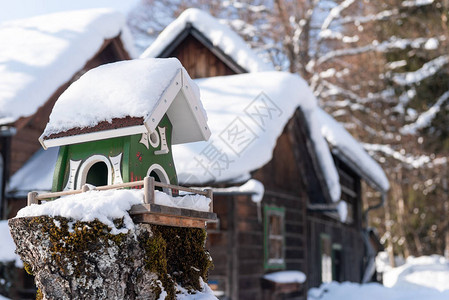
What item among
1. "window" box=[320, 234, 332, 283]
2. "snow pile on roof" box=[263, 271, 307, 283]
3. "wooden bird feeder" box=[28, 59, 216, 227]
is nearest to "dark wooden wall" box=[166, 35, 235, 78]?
"snow pile on roof" box=[263, 271, 307, 283]

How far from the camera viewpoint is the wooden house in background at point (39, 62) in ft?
34.8

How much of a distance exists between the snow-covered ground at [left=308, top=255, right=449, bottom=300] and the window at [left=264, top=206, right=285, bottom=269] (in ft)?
7.39

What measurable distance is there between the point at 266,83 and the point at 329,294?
530 cm

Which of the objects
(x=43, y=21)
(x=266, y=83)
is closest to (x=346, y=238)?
(x=266, y=83)

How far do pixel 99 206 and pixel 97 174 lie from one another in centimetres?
111

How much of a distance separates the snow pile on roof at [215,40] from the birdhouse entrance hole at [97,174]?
6821 millimetres

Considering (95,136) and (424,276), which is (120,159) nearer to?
(95,136)

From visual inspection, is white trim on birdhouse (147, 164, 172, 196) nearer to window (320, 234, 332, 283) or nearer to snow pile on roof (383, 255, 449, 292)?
window (320, 234, 332, 283)

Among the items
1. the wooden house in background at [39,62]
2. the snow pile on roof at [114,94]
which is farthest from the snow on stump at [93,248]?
the wooden house in background at [39,62]

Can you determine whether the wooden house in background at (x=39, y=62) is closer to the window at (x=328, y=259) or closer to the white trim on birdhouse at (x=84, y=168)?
the white trim on birdhouse at (x=84, y=168)

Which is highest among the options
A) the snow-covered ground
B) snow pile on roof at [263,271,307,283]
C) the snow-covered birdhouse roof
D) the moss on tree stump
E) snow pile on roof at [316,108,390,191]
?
snow pile on roof at [316,108,390,191]

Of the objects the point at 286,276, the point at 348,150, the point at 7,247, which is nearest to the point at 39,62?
the point at 7,247

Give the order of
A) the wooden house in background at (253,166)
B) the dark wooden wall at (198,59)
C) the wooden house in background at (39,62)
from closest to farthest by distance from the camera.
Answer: the wooden house in background at (253,166) → the wooden house in background at (39,62) → the dark wooden wall at (198,59)

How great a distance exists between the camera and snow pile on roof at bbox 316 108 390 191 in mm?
13406
